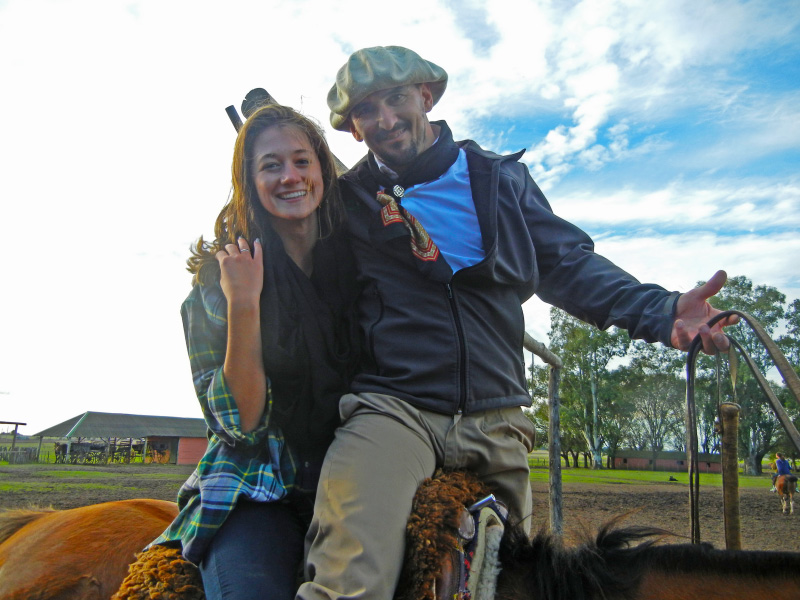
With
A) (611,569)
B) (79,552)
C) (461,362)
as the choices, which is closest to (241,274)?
(461,362)

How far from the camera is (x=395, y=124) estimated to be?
259cm

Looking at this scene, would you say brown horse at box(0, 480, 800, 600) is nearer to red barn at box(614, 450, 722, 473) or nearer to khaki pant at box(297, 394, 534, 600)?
khaki pant at box(297, 394, 534, 600)

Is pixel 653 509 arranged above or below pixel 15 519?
below

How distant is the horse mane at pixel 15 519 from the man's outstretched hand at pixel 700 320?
11.4ft

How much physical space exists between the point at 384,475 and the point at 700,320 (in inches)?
49.8

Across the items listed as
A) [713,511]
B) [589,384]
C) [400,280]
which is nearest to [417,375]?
[400,280]

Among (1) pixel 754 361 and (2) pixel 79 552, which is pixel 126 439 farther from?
(1) pixel 754 361

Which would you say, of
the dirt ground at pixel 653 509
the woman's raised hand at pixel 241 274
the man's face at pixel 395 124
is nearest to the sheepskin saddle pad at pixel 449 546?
the woman's raised hand at pixel 241 274

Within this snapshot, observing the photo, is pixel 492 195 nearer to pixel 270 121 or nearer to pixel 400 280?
pixel 400 280

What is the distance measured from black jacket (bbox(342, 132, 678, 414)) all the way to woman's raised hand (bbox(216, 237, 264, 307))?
448 millimetres

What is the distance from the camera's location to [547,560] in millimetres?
1799

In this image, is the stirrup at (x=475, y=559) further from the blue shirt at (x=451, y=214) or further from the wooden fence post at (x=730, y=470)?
the blue shirt at (x=451, y=214)

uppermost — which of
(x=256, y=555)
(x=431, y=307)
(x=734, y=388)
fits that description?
(x=431, y=307)

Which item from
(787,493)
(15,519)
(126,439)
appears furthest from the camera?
(126,439)
